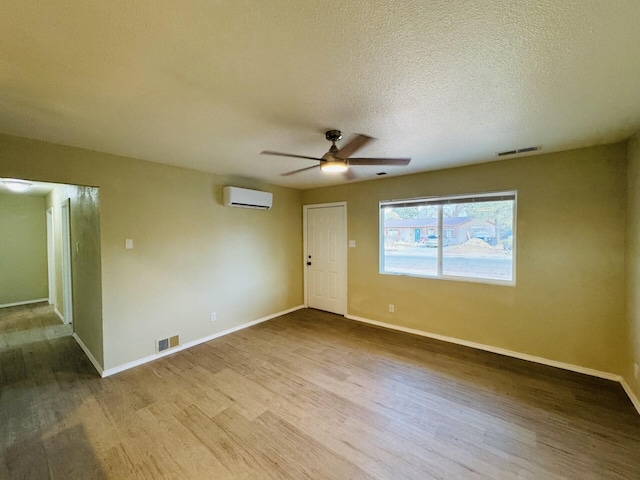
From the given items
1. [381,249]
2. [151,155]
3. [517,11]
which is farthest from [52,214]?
[517,11]

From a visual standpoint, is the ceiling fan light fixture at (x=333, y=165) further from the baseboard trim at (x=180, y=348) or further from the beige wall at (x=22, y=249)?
the beige wall at (x=22, y=249)

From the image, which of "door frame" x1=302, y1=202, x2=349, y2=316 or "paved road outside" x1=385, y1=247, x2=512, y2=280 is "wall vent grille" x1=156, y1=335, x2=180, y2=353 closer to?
"door frame" x1=302, y1=202, x2=349, y2=316

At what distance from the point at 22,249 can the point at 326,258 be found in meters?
6.48

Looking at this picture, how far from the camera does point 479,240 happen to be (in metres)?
3.38

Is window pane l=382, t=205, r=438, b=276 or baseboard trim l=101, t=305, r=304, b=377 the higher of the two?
window pane l=382, t=205, r=438, b=276

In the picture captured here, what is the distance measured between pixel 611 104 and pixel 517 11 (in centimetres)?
144

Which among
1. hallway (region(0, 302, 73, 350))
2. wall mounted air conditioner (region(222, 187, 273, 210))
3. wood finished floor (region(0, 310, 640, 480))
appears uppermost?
wall mounted air conditioner (region(222, 187, 273, 210))

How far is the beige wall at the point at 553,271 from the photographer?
8.61 ft

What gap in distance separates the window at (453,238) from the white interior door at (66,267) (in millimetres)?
4957

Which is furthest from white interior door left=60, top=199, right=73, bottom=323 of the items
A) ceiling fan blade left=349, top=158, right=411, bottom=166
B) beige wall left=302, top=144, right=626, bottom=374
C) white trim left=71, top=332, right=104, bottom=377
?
beige wall left=302, top=144, right=626, bottom=374

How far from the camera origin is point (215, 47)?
124 centimetres

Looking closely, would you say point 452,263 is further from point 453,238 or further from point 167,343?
point 167,343

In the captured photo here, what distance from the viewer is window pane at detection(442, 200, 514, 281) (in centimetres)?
320

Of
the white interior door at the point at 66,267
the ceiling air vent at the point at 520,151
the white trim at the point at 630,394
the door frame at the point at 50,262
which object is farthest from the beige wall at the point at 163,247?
the white trim at the point at 630,394
